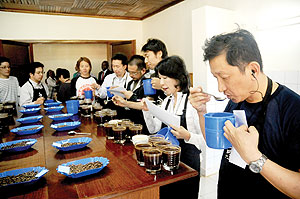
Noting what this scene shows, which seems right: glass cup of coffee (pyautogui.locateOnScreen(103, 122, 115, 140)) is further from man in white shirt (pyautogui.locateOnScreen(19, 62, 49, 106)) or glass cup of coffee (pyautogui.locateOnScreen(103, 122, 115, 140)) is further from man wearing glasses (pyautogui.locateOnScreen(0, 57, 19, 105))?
man wearing glasses (pyautogui.locateOnScreen(0, 57, 19, 105))

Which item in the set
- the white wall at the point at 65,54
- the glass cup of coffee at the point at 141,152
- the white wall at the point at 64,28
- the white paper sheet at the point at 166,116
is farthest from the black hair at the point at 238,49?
the white wall at the point at 65,54

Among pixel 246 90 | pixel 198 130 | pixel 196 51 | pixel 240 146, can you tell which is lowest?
pixel 198 130

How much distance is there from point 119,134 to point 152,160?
1.90ft

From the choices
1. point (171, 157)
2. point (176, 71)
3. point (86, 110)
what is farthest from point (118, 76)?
point (171, 157)

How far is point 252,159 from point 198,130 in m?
0.90

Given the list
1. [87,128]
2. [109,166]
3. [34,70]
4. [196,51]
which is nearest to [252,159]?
[109,166]

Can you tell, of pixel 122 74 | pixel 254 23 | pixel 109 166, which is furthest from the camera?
pixel 122 74

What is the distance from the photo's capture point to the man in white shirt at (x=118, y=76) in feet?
12.1

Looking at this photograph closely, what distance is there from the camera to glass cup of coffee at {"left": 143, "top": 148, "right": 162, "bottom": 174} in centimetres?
121

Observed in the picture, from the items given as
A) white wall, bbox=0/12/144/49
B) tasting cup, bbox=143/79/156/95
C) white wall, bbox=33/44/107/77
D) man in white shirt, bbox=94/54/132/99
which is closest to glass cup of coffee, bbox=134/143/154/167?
tasting cup, bbox=143/79/156/95

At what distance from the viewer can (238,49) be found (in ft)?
3.28

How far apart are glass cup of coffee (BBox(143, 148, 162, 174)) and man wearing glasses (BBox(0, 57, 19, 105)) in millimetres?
4075

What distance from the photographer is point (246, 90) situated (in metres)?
1.03

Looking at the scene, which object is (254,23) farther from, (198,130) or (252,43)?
(252,43)
